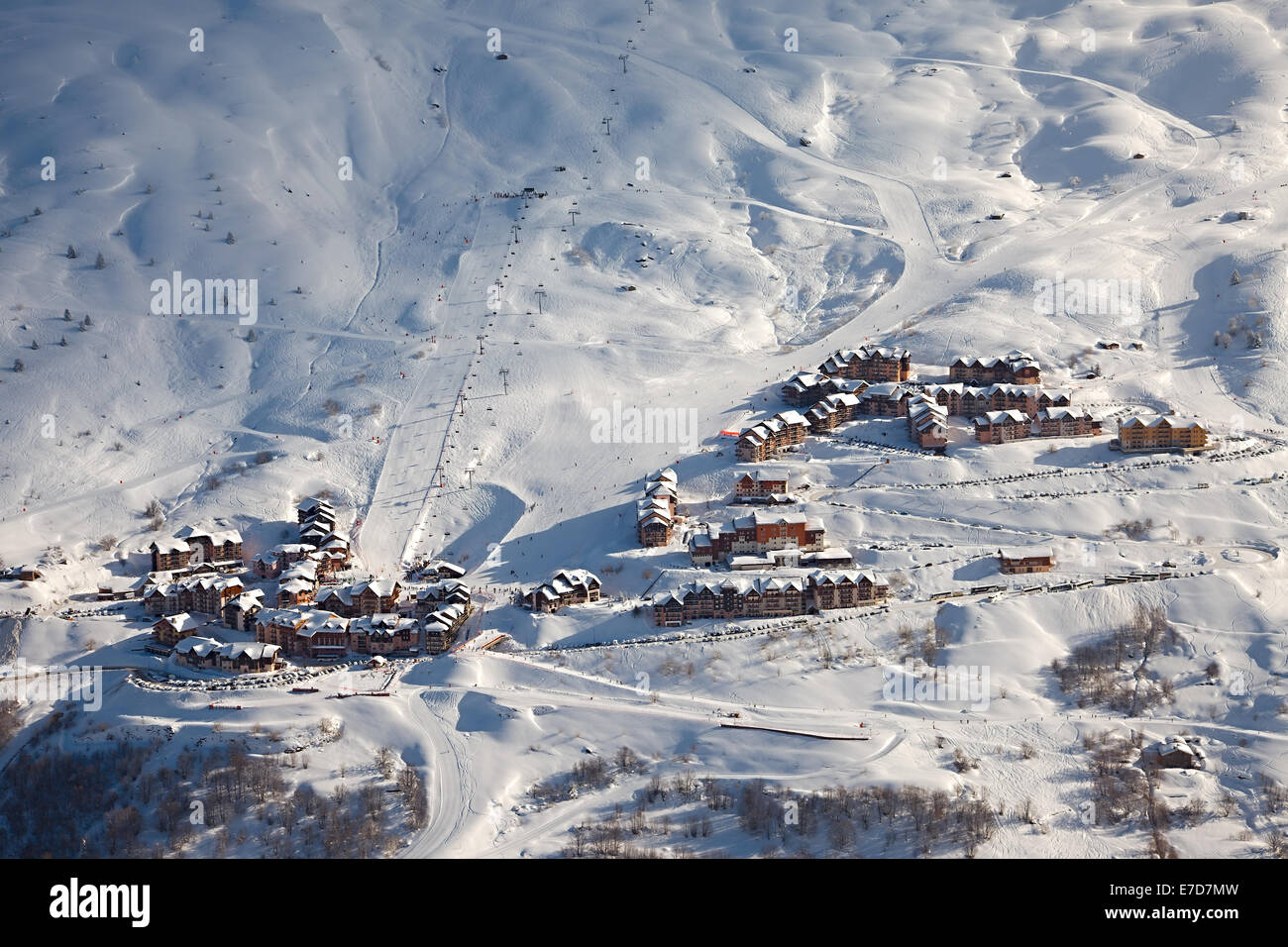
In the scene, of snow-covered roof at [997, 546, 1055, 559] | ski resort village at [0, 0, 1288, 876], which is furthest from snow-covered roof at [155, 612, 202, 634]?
snow-covered roof at [997, 546, 1055, 559]

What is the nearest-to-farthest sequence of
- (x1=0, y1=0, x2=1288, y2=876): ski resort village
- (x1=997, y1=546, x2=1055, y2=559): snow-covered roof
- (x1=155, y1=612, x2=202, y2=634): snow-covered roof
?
(x1=0, y1=0, x2=1288, y2=876): ski resort village
(x1=155, y1=612, x2=202, y2=634): snow-covered roof
(x1=997, y1=546, x2=1055, y2=559): snow-covered roof

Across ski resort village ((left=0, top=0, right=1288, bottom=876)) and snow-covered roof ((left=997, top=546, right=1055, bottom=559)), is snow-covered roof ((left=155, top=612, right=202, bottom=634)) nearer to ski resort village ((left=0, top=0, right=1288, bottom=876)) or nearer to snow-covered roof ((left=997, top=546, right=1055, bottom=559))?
ski resort village ((left=0, top=0, right=1288, bottom=876))

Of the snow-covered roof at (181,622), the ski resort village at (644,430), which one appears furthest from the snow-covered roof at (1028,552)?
the snow-covered roof at (181,622)

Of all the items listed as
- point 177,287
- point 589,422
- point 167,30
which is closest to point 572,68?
point 167,30

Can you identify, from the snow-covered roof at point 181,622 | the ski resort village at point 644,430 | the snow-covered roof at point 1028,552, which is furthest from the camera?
the snow-covered roof at point 1028,552

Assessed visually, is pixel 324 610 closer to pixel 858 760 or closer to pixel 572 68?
pixel 858 760

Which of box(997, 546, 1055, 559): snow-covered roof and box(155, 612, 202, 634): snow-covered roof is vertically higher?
box(997, 546, 1055, 559): snow-covered roof

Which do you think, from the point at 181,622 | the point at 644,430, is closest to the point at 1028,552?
the point at 644,430

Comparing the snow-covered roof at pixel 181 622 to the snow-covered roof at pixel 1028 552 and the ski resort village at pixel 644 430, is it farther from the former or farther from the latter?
the snow-covered roof at pixel 1028 552
